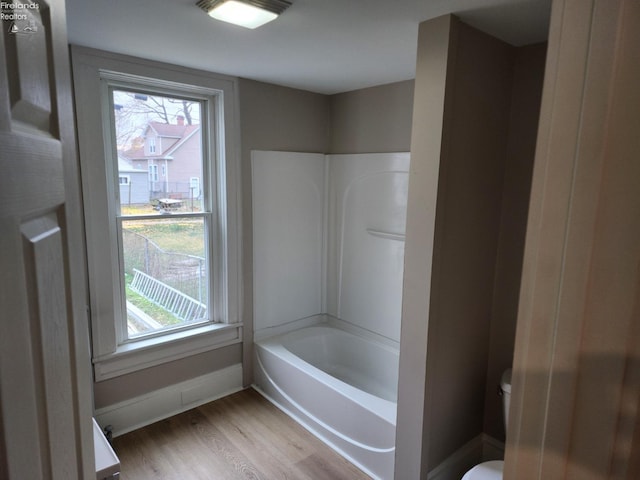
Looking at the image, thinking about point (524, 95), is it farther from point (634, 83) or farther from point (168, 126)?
point (168, 126)

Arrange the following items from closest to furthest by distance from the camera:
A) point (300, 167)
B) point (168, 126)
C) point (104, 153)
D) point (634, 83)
Result: point (634, 83)
point (104, 153)
point (168, 126)
point (300, 167)

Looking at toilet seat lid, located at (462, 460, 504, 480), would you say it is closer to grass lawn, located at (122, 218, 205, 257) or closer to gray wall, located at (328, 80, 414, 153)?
gray wall, located at (328, 80, 414, 153)

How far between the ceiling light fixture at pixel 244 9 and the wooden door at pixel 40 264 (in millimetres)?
968

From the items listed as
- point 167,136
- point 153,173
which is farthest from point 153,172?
point 167,136

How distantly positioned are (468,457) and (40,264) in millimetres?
2454

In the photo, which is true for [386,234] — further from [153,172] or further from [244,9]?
[244,9]

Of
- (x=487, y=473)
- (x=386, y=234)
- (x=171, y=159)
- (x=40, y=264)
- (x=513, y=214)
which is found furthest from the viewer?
(x=386, y=234)

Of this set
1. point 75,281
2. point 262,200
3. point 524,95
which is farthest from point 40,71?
point 262,200

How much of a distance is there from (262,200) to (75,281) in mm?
2320

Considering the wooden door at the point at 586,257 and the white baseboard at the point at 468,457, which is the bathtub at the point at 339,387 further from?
the wooden door at the point at 586,257

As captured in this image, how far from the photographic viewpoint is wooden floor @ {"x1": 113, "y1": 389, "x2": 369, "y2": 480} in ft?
7.47

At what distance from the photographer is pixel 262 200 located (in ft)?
10.0

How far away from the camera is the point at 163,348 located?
2.70 m

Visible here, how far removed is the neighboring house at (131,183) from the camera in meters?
2.52
